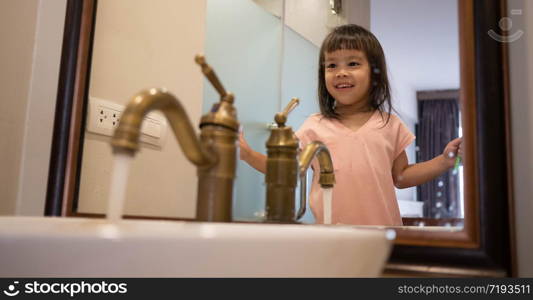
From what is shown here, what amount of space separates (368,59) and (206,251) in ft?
1.76

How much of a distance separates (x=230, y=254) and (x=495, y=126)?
0.45m

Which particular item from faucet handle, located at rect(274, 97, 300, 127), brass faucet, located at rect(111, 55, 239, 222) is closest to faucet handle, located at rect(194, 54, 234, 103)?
brass faucet, located at rect(111, 55, 239, 222)

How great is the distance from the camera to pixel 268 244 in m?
0.42

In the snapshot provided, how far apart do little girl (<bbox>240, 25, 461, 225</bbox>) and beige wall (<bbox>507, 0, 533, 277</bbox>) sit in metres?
0.14

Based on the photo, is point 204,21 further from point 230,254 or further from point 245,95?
point 230,254

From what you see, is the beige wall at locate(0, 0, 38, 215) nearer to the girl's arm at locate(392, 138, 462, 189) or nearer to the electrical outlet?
the electrical outlet

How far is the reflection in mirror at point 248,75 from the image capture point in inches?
29.9

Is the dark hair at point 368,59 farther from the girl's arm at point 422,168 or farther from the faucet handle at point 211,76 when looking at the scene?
the faucet handle at point 211,76

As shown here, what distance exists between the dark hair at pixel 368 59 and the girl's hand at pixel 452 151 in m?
0.12

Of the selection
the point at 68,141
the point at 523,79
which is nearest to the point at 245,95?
the point at 68,141

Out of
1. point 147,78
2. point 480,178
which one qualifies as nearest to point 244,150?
point 147,78

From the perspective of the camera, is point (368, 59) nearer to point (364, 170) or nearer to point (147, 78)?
point (364, 170)

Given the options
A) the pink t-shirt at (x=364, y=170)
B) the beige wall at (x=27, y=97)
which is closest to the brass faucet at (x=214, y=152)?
the pink t-shirt at (x=364, y=170)

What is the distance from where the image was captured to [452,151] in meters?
0.74
